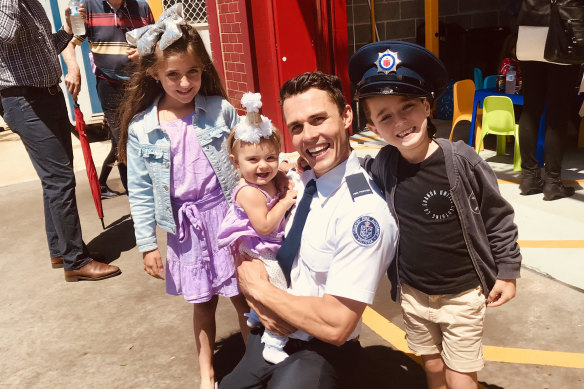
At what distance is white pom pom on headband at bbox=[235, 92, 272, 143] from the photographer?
244 centimetres

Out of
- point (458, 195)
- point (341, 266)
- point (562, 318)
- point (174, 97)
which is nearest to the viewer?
point (341, 266)

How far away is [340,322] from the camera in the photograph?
6.70ft

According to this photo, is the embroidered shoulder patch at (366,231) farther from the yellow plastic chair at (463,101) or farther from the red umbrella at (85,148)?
the yellow plastic chair at (463,101)

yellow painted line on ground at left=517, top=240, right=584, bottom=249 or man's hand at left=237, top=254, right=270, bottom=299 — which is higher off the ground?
man's hand at left=237, top=254, right=270, bottom=299

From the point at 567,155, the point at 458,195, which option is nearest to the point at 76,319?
the point at 458,195

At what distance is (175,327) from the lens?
3855mm

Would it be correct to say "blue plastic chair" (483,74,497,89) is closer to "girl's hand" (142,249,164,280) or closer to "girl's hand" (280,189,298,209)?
"girl's hand" (280,189,298,209)

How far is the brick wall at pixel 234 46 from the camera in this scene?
25.7 ft

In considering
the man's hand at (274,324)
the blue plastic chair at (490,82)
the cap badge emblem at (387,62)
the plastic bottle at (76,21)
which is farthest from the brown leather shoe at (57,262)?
the blue plastic chair at (490,82)

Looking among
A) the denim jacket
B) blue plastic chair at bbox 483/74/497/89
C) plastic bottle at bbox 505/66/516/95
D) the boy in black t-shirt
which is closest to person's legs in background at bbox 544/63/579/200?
plastic bottle at bbox 505/66/516/95

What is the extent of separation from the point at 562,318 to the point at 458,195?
1753mm

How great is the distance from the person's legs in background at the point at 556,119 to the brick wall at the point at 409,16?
4.61m

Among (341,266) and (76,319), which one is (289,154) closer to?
(76,319)

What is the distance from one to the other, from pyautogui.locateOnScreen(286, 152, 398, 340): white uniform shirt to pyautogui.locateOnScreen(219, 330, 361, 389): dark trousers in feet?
0.21
